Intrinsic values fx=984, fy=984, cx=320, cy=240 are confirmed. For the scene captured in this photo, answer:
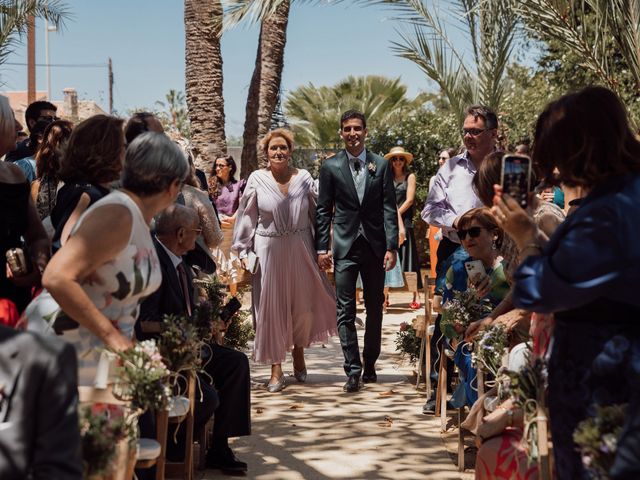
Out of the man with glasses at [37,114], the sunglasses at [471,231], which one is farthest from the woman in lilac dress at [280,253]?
the sunglasses at [471,231]

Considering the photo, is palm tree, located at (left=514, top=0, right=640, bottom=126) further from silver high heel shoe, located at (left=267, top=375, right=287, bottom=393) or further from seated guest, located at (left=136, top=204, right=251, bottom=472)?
seated guest, located at (left=136, top=204, right=251, bottom=472)

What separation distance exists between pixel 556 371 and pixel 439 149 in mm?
18347

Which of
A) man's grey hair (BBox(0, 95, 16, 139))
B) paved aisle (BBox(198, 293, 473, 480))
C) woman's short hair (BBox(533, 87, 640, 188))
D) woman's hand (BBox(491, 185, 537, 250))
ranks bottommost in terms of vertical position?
paved aisle (BBox(198, 293, 473, 480))

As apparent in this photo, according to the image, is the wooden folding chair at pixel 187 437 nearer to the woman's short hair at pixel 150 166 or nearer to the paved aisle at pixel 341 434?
the paved aisle at pixel 341 434

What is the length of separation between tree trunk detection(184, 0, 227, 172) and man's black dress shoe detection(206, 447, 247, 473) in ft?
26.2

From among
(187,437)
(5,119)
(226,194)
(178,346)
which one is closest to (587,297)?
(178,346)

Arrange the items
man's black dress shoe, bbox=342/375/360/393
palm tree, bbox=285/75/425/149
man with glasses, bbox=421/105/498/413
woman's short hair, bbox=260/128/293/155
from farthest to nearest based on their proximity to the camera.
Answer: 1. palm tree, bbox=285/75/425/149
2. woman's short hair, bbox=260/128/293/155
3. man's black dress shoe, bbox=342/375/360/393
4. man with glasses, bbox=421/105/498/413

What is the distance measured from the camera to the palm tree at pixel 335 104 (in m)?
38.5

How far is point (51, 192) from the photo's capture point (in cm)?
629

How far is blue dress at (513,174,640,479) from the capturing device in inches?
115

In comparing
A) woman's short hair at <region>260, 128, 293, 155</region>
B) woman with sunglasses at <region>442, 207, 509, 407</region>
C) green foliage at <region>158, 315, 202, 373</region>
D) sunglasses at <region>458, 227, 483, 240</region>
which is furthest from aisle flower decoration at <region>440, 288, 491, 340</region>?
woman's short hair at <region>260, 128, 293, 155</region>

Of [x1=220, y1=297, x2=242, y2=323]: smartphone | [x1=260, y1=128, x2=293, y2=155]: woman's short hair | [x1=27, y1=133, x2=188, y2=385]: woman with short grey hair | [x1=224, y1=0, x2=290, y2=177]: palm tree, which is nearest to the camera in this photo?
[x1=27, y1=133, x2=188, y2=385]: woman with short grey hair

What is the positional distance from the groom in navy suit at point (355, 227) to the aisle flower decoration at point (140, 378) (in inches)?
200

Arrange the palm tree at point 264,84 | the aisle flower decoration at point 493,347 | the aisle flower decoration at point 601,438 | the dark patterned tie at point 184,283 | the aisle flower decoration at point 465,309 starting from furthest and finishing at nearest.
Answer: the palm tree at point 264,84, the aisle flower decoration at point 465,309, the dark patterned tie at point 184,283, the aisle flower decoration at point 493,347, the aisle flower decoration at point 601,438
